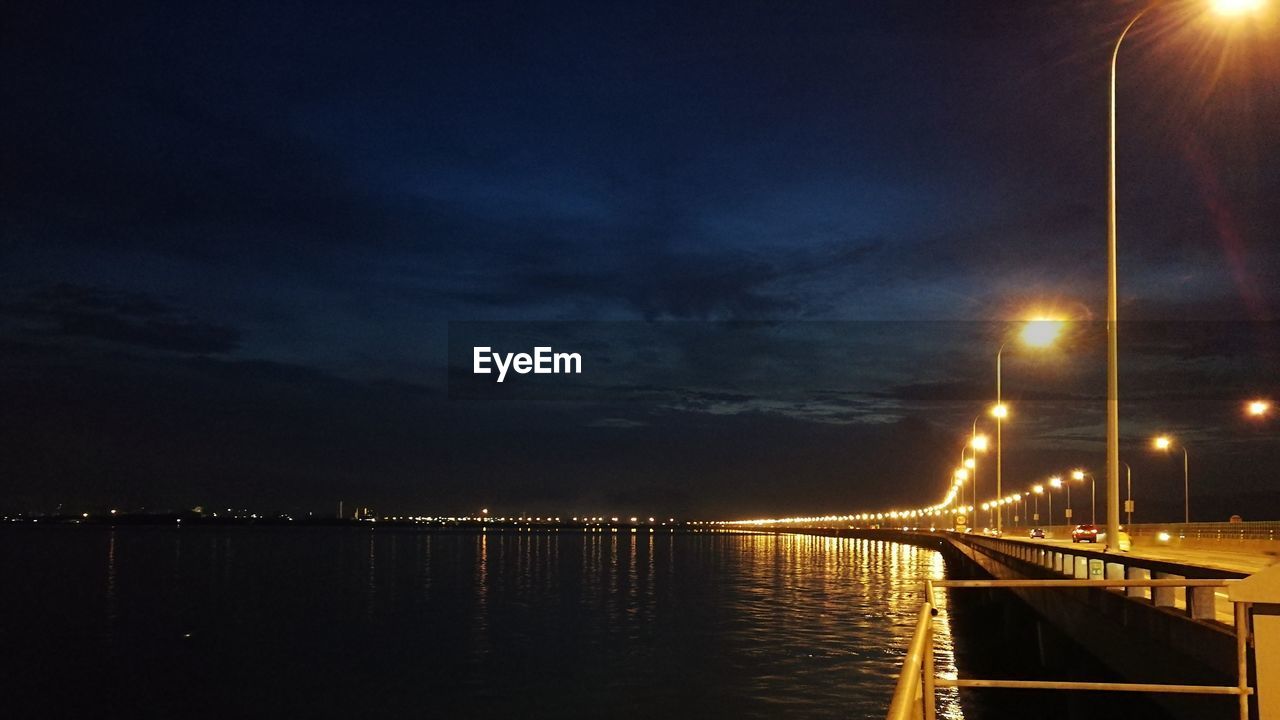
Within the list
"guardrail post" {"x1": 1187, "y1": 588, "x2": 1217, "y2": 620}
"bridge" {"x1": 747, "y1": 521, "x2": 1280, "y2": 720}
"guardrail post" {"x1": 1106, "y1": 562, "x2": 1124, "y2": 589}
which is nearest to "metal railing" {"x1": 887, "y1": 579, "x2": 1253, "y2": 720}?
"bridge" {"x1": 747, "y1": 521, "x2": 1280, "y2": 720}

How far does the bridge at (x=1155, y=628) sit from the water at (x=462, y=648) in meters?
7.21

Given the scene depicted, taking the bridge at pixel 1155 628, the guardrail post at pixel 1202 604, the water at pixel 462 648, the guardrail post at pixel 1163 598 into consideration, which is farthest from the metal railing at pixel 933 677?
the water at pixel 462 648

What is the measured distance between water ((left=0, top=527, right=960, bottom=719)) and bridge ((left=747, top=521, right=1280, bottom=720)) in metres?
7.21

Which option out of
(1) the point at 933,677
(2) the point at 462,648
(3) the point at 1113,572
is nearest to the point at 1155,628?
(3) the point at 1113,572

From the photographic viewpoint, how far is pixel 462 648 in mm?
51625

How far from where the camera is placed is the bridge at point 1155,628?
7.42m

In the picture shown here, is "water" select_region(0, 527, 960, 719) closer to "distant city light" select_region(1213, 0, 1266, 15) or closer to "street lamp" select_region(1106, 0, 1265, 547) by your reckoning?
"street lamp" select_region(1106, 0, 1265, 547)

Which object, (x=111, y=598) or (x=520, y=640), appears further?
(x=111, y=598)

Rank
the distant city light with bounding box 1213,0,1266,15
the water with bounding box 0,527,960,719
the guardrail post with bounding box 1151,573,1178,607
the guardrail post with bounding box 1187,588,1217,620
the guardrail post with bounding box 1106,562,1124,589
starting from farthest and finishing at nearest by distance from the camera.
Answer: the water with bounding box 0,527,960,719, the guardrail post with bounding box 1106,562,1124,589, the distant city light with bounding box 1213,0,1266,15, the guardrail post with bounding box 1151,573,1178,607, the guardrail post with bounding box 1187,588,1217,620

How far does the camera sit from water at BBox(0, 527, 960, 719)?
38344mm

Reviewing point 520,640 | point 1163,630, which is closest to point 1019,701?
point 1163,630

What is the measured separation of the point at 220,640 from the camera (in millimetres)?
56844

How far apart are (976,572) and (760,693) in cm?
3162

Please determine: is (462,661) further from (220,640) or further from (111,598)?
(111,598)
